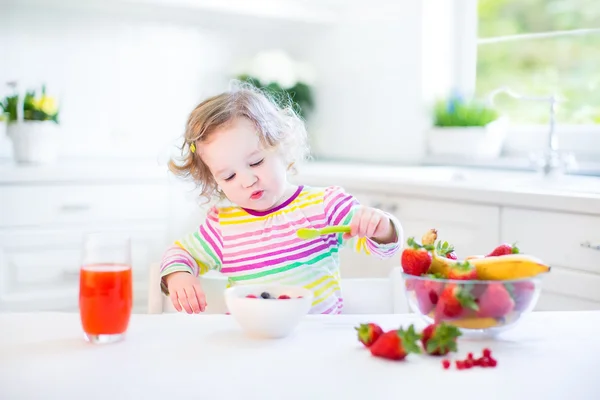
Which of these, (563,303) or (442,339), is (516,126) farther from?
(442,339)

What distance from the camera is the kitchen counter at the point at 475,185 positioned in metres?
1.94

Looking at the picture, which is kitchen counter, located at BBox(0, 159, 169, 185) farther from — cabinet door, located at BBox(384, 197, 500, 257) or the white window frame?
the white window frame

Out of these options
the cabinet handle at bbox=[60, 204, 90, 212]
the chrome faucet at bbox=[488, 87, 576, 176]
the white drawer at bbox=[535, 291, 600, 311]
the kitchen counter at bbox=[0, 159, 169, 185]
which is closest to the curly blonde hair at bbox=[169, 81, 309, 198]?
the white drawer at bbox=[535, 291, 600, 311]

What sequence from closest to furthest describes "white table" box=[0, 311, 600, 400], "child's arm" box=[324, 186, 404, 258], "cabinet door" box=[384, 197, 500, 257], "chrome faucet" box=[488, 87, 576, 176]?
"white table" box=[0, 311, 600, 400] < "child's arm" box=[324, 186, 404, 258] < "cabinet door" box=[384, 197, 500, 257] < "chrome faucet" box=[488, 87, 576, 176]

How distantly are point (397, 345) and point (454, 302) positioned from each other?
10 cm

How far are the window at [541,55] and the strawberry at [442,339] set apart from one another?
6.44 ft

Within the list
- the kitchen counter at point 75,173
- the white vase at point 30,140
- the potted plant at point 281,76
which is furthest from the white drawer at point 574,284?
the white vase at point 30,140

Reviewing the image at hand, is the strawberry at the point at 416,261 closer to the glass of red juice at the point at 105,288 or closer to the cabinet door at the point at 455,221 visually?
the glass of red juice at the point at 105,288

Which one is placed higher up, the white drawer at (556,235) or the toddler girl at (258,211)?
the toddler girl at (258,211)

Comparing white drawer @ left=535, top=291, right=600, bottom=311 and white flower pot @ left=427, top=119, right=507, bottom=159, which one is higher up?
white flower pot @ left=427, top=119, right=507, bottom=159

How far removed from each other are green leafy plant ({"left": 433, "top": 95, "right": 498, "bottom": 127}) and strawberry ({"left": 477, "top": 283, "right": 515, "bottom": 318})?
202cm

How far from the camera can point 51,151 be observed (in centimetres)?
281

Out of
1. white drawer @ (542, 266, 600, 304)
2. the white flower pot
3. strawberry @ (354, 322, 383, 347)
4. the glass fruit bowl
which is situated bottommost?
white drawer @ (542, 266, 600, 304)

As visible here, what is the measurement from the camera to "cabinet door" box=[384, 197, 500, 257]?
2.12 m
